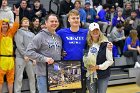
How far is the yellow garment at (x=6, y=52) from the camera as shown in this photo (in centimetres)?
723

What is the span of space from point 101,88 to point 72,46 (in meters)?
0.77

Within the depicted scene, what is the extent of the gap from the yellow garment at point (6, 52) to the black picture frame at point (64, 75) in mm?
3365

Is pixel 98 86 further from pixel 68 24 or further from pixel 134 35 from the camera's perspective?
pixel 134 35

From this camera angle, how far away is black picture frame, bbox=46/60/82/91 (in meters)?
4.11

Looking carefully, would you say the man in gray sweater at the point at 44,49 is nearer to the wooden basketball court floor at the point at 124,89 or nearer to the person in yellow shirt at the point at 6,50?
the person in yellow shirt at the point at 6,50

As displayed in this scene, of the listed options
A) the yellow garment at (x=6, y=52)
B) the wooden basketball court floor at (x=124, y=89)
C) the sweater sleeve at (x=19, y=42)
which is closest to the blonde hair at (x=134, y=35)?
the wooden basketball court floor at (x=124, y=89)

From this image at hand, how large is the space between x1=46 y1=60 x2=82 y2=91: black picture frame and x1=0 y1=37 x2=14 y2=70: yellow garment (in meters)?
3.37

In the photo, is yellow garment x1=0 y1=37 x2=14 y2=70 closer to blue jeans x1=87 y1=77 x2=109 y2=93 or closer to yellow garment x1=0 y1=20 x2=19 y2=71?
yellow garment x1=0 y1=20 x2=19 y2=71

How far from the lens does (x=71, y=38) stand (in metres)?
4.32

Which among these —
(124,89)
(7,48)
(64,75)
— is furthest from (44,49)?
(124,89)

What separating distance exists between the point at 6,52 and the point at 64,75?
135 inches

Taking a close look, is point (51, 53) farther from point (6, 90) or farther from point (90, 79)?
point (6, 90)

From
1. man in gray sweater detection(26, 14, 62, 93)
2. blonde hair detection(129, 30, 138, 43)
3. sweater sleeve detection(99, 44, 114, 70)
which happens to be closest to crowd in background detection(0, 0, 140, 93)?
blonde hair detection(129, 30, 138, 43)

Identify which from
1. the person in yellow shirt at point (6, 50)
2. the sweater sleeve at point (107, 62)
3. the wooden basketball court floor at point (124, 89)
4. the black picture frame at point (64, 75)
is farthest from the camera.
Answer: the wooden basketball court floor at point (124, 89)
